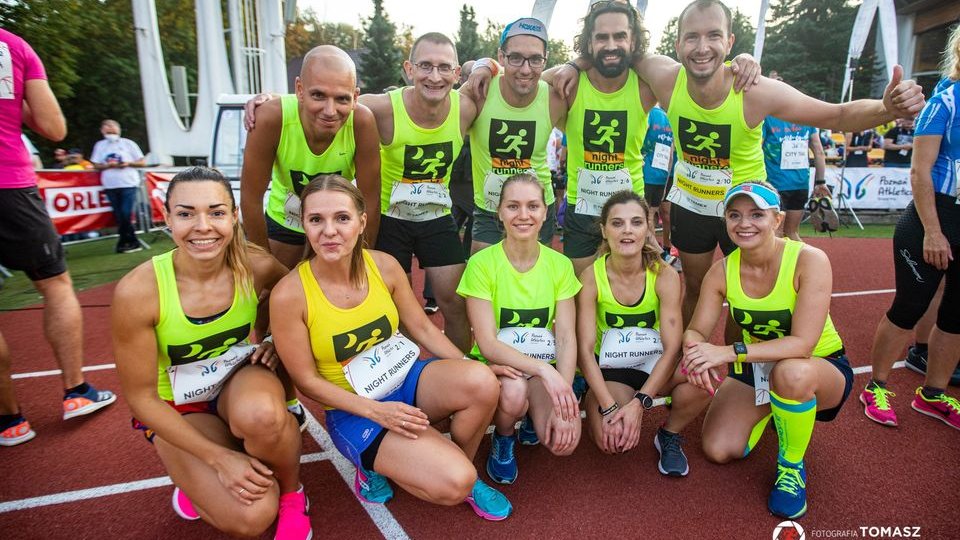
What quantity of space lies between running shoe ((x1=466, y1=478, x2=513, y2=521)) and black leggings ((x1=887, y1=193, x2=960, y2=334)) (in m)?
2.51

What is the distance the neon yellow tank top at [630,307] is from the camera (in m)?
2.72

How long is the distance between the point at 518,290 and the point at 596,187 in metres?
1.04

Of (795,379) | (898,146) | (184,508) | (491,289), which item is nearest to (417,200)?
(491,289)

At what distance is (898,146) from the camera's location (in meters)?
10.5

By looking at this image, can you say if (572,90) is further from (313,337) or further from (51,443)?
(51,443)

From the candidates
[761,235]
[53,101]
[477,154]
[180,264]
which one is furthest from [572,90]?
[53,101]

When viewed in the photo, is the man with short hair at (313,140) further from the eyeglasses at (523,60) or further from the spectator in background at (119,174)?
the spectator in background at (119,174)

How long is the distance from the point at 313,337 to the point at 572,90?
225 centimetres

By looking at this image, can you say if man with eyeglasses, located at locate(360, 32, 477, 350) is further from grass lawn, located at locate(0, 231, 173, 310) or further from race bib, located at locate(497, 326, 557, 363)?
grass lawn, located at locate(0, 231, 173, 310)

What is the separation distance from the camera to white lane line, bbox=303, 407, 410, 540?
2.15 metres

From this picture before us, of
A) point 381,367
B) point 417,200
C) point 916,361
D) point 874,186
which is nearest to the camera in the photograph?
point 381,367

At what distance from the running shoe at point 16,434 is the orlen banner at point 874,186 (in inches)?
485

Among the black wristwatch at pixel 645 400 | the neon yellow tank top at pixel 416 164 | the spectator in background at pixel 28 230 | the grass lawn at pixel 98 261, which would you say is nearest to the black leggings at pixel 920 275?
the black wristwatch at pixel 645 400

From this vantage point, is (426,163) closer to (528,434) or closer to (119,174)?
(528,434)
